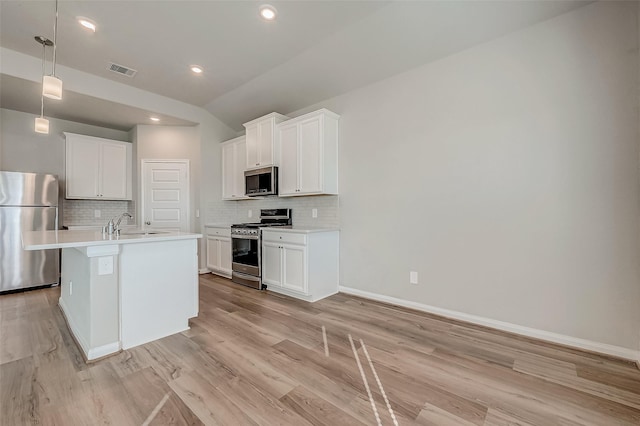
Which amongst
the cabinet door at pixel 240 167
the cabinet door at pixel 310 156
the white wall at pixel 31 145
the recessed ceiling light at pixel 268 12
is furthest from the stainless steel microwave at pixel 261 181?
the white wall at pixel 31 145

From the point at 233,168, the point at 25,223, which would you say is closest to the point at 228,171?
the point at 233,168

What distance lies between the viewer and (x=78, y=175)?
4.67m

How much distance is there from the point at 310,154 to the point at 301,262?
4.82 feet

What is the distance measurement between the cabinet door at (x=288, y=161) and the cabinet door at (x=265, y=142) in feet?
0.63

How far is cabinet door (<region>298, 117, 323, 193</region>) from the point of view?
3684 millimetres

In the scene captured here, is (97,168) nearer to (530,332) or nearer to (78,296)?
(78,296)

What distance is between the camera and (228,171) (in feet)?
17.0

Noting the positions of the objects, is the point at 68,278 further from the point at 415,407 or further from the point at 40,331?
the point at 415,407

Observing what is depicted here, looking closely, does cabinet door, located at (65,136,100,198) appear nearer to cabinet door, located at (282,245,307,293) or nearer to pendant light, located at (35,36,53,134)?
pendant light, located at (35,36,53,134)

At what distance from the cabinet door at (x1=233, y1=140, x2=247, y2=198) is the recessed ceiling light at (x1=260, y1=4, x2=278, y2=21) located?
2.36 m

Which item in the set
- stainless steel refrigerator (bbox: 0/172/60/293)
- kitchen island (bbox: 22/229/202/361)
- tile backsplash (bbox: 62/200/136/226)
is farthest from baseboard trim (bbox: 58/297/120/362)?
tile backsplash (bbox: 62/200/136/226)

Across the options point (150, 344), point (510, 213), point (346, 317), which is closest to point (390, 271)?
point (346, 317)

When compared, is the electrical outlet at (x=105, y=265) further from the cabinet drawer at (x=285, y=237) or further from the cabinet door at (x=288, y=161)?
the cabinet door at (x=288, y=161)

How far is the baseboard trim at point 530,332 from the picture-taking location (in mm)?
2076
